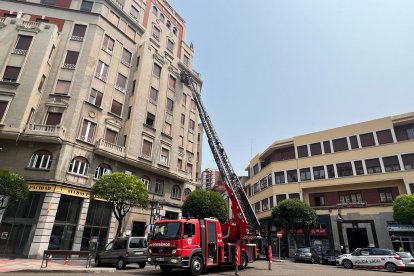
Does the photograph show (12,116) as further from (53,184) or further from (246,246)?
(246,246)

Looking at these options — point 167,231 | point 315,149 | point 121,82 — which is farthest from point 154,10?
point 167,231

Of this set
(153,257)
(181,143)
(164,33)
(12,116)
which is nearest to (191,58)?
(164,33)

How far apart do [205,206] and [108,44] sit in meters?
20.0

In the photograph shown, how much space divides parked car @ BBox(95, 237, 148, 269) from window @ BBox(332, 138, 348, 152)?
31.1 metres

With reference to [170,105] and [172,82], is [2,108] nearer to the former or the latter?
[170,105]

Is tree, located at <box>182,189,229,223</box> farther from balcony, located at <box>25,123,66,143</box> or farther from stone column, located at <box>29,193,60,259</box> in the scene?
balcony, located at <box>25,123,66,143</box>

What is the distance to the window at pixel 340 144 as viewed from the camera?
3769 centimetres

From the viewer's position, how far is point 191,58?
4147 centimetres

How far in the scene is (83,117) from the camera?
2428 cm

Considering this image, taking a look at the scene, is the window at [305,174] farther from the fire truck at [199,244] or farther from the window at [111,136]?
the window at [111,136]

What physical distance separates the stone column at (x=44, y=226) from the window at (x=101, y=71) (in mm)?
12312

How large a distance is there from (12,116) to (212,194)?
18979 millimetres

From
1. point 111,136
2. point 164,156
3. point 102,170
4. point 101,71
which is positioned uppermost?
point 101,71

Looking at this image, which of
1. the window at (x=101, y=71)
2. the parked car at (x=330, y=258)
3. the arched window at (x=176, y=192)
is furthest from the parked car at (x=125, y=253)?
the parked car at (x=330, y=258)
